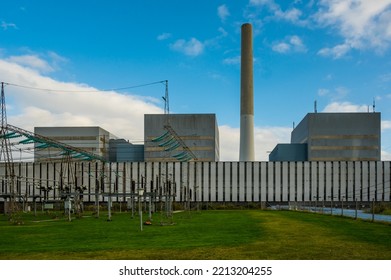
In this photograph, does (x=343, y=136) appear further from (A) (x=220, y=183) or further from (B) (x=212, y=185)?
(B) (x=212, y=185)

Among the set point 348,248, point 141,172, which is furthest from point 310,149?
point 348,248

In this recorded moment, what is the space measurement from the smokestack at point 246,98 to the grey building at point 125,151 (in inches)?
1123

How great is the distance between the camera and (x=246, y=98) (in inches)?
3708

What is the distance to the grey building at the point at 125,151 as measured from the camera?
113125 mm

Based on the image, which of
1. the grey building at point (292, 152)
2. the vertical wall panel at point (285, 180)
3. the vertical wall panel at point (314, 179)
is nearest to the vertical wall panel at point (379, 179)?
the vertical wall panel at point (314, 179)

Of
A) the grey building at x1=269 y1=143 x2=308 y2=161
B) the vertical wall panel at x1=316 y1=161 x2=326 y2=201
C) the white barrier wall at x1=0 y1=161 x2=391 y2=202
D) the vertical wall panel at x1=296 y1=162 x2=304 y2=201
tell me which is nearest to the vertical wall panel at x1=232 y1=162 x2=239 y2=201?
the white barrier wall at x1=0 y1=161 x2=391 y2=202

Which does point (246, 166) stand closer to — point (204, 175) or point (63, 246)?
point (204, 175)

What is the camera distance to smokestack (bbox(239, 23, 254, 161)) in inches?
3652

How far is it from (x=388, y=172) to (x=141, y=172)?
4991 centimetres

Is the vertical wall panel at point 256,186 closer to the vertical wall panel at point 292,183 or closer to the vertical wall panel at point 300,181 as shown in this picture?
the vertical wall panel at point 292,183

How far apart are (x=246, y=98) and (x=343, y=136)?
25.3 m

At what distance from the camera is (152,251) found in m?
13.5

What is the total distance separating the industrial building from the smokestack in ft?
50.5

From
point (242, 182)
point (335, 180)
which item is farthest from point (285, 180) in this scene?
point (335, 180)
